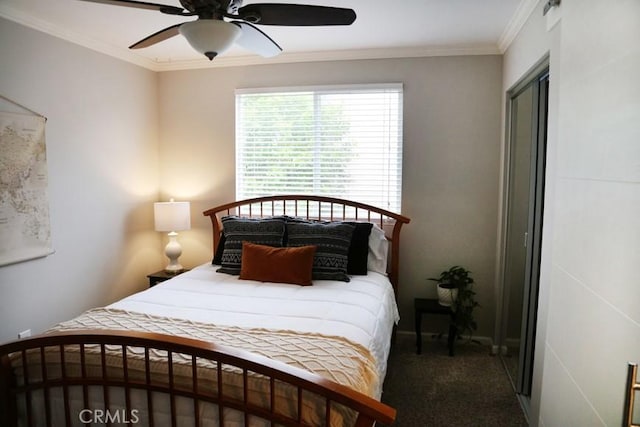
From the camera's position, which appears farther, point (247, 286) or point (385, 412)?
point (247, 286)

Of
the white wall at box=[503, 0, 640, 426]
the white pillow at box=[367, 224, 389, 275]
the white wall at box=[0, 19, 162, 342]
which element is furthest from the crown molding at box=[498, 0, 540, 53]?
the white wall at box=[0, 19, 162, 342]

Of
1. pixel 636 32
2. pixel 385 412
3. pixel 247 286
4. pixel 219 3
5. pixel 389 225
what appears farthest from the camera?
pixel 389 225

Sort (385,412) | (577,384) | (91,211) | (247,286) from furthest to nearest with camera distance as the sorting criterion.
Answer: (91,211)
(247,286)
(577,384)
(385,412)

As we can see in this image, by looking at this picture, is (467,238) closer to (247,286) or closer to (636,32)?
(247,286)

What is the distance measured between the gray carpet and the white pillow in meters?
0.72

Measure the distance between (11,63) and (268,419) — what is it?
9.10 feet

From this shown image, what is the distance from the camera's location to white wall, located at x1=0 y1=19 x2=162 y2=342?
109 inches

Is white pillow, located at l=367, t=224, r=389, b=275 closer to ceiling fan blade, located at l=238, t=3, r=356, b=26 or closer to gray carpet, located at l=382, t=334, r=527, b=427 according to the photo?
gray carpet, located at l=382, t=334, r=527, b=427

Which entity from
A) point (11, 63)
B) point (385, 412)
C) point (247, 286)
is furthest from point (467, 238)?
point (11, 63)

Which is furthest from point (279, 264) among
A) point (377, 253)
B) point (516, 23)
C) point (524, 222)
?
point (516, 23)

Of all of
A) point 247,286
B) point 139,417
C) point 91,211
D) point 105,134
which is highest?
point 105,134

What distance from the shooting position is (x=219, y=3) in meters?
1.64

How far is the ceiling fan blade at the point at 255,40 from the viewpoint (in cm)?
189

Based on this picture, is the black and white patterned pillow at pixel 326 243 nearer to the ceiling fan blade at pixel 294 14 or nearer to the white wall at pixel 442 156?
the white wall at pixel 442 156
